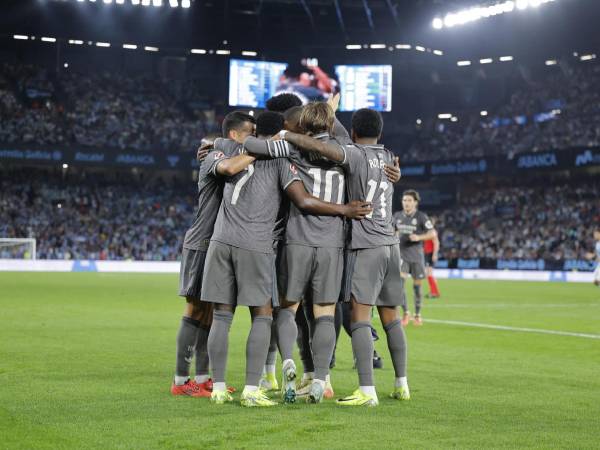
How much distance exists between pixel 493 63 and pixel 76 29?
3013 centimetres

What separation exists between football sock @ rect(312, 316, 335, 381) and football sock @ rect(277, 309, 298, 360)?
20 cm

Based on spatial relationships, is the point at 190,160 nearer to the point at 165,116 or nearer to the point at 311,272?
the point at 165,116

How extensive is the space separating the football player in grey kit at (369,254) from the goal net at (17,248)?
37515 millimetres

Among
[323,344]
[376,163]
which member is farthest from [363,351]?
[376,163]

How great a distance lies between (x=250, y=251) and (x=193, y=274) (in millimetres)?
760

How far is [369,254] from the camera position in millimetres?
7484

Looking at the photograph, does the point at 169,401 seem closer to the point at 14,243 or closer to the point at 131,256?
the point at 14,243

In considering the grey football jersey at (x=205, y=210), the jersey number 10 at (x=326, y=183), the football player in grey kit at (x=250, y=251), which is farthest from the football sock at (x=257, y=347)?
the jersey number 10 at (x=326, y=183)

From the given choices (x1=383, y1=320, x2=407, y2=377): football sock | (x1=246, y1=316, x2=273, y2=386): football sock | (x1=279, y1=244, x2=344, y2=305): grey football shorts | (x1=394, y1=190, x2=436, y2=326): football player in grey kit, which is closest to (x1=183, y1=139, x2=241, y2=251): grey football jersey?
(x1=279, y1=244, x2=344, y2=305): grey football shorts

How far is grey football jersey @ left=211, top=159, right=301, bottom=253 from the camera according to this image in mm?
7254

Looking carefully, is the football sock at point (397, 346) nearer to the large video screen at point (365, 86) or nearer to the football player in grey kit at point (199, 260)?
the football player in grey kit at point (199, 260)

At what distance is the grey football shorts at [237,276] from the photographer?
283 inches

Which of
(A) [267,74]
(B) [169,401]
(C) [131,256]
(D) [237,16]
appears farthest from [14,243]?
(B) [169,401]

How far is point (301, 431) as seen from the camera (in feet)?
19.5
